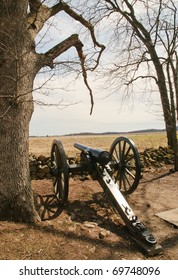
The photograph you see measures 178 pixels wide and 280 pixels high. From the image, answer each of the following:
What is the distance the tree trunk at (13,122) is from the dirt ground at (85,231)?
33 cm

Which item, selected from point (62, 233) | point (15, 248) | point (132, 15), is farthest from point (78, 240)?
point (132, 15)

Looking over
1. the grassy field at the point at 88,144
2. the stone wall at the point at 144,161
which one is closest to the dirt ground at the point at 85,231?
the stone wall at the point at 144,161

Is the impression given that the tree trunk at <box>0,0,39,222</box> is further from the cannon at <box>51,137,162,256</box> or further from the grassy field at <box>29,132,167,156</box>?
the grassy field at <box>29,132,167,156</box>

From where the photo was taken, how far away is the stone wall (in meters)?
7.82

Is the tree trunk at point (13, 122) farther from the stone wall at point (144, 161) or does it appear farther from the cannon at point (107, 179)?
the stone wall at point (144, 161)

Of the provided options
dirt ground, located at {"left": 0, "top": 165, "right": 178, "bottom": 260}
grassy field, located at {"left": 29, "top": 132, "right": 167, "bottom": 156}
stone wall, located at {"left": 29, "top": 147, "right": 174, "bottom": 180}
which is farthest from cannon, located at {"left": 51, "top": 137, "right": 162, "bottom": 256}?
grassy field, located at {"left": 29, "top": 132, "right": 167, "bottom": 156}

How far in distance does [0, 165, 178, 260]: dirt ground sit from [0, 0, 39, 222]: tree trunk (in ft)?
1.09

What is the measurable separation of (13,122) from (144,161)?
6119mm

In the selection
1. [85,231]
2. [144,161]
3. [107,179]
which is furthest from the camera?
[144,161]

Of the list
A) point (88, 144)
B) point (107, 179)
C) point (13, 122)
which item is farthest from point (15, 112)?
point (88, 144)

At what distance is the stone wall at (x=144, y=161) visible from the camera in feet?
25.6

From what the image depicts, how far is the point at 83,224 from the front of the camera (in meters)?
4.70

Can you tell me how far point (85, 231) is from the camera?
4.41 metres

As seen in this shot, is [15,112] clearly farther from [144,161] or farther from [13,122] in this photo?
[144,161]
